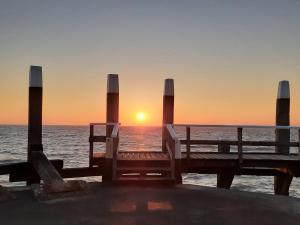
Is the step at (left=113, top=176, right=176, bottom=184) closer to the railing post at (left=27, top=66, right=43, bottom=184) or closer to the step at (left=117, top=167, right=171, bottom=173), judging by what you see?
the step at (left=117, top=167, right=171, bottom=173)

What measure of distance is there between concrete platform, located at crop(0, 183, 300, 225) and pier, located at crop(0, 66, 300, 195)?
76 cm

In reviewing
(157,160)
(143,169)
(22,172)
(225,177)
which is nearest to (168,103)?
(225,177)

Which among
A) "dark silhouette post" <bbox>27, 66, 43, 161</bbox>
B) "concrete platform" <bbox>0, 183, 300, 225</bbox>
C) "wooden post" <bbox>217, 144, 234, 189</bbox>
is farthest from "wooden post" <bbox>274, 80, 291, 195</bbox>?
"dark silhouette post" <bbox>27, 66, 43, 161</bbox>

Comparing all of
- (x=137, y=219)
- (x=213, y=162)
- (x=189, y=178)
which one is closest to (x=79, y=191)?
(x=137, y=219)

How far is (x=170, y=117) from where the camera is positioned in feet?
44.7

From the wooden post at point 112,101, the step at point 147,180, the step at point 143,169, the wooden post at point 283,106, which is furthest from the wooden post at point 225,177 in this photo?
the wooden post at point 112,101

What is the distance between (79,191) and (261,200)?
3668 mm

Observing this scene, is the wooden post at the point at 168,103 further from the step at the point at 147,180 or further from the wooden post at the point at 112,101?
the step at the point at 147,180

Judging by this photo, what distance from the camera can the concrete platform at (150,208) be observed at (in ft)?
21.7

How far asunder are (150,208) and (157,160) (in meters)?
3.51

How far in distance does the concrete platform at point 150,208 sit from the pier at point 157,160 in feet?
2.48

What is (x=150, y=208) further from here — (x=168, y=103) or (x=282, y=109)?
(x=282, y=109)

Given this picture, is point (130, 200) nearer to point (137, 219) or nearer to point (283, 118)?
point (137, 219)

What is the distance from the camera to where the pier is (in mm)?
10195
